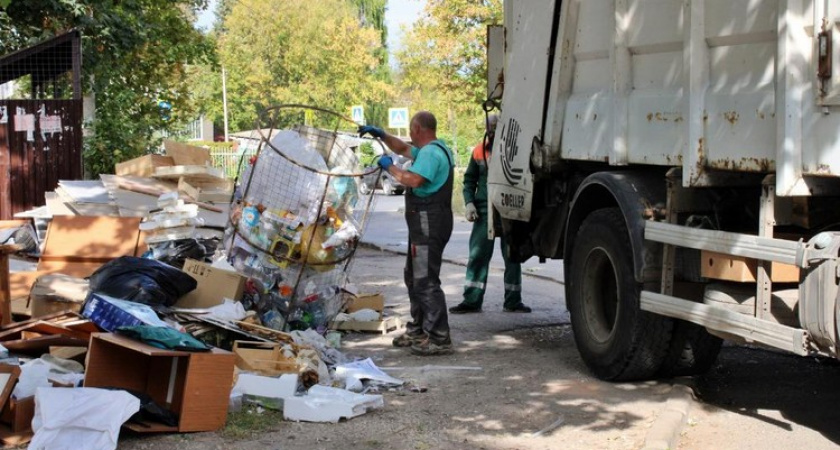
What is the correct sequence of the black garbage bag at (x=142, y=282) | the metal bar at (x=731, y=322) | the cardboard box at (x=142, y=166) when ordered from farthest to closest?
the cardboard box at (x=142, y=166) < the black garbage bag at (x=142, y=282) < the metal bar at (x=731, y=322)

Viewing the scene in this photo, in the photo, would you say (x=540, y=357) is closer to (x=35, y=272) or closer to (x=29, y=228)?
(x=35, y=272)

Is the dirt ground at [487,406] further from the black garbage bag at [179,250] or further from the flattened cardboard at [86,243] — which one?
the flattened cardboard at [86,243]

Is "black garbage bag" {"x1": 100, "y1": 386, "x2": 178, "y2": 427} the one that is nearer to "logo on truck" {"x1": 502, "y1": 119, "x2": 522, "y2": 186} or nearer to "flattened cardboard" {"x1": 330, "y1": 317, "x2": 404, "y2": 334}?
"flattened cardboard" {"x1": 330, "y1": 317, "x2": 404, "y2": 334}

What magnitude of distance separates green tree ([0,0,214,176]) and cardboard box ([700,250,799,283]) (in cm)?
1089

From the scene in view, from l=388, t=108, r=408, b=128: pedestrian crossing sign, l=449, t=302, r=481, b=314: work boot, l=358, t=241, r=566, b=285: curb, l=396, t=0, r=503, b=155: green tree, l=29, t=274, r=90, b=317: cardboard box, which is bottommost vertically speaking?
l=449, t=302, r=481, b=314: work boot

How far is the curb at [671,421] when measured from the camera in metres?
4.86

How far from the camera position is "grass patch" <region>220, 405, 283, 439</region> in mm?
5004

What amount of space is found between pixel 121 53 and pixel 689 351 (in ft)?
40.3

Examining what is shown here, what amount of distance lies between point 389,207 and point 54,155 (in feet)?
40.4

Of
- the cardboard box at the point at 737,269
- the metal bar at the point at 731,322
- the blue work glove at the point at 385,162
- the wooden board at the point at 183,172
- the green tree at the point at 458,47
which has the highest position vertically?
the green tree at the point at 458,47

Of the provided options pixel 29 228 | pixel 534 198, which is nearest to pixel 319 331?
pixel 534 198

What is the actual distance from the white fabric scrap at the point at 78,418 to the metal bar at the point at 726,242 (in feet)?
9.48

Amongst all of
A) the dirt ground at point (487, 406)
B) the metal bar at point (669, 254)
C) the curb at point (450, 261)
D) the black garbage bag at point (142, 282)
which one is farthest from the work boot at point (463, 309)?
the metal bar at point (669, 254)

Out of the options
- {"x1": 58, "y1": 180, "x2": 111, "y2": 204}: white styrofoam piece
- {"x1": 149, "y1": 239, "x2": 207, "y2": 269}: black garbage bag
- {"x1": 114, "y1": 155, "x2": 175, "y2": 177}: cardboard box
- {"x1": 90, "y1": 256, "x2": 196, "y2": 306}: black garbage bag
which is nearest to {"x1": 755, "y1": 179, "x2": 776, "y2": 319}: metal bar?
{"x1": 90, "y1": 256, "x2": 196, "y2": 306}: black garbage bag
